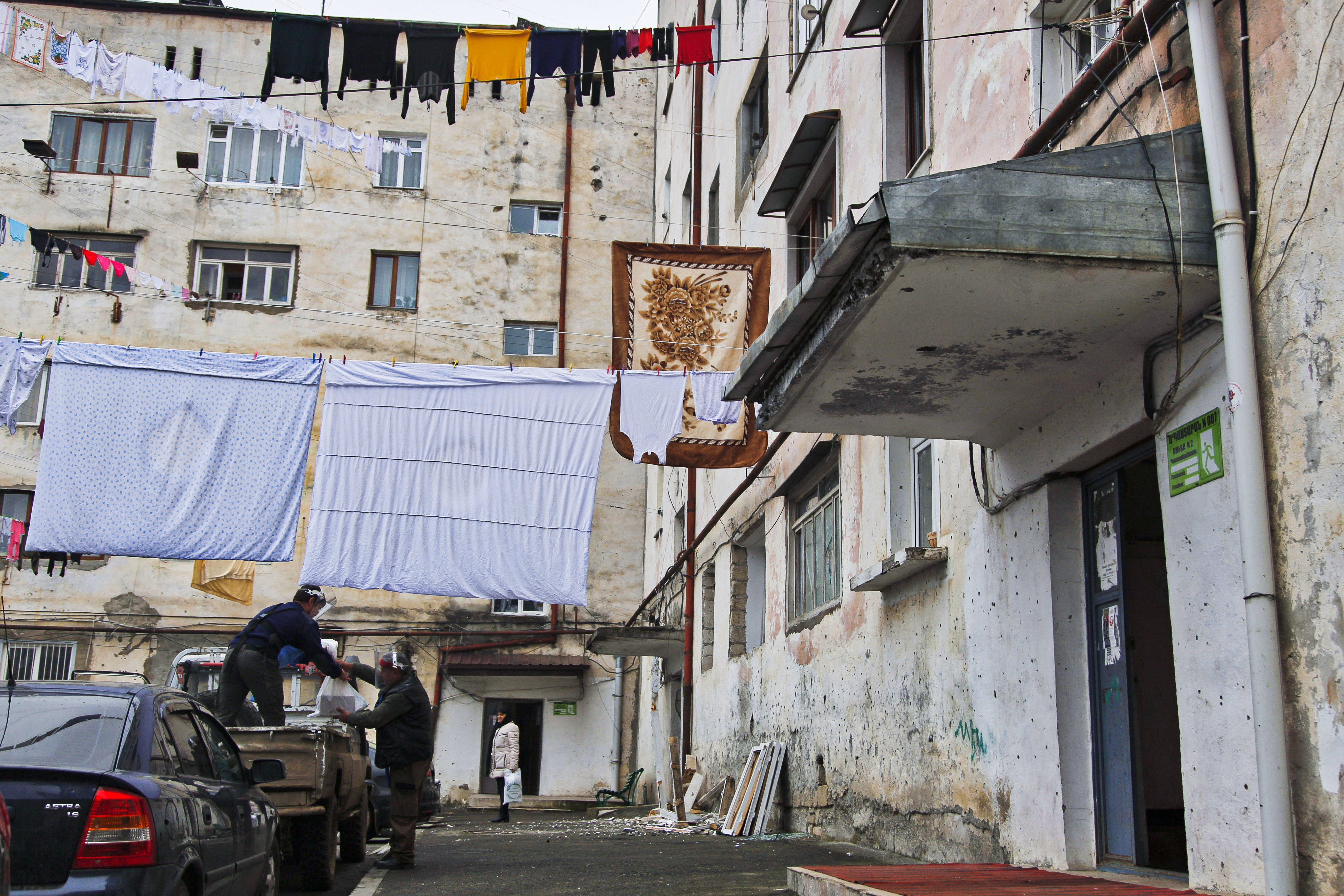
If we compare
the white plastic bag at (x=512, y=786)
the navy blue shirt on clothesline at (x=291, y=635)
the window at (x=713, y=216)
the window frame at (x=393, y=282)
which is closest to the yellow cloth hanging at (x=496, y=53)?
the window at (x=713, y=216)

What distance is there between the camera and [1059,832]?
654cm

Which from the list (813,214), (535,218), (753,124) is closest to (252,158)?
(535,218)

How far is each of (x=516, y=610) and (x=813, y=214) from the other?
15352mm

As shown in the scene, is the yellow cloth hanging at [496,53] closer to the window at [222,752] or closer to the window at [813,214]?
the window at [813,214]

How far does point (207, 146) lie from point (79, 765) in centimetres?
2610

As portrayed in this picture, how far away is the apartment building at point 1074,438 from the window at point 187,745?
3609mm

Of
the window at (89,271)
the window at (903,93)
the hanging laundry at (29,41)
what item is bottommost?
the window at (903,93)

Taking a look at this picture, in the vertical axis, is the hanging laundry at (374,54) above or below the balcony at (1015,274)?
above

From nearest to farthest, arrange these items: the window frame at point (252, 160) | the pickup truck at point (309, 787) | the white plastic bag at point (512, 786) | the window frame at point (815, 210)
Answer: the pickup truck at point (309, 787)
the window frame at point (815, 210)
the white plastic bag at point (512, 786)
the window frame at point (252, 160)

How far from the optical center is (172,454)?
42.5 feet

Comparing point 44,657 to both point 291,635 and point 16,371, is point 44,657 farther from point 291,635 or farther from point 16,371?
point 291,635

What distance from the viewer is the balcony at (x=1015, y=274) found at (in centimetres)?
494

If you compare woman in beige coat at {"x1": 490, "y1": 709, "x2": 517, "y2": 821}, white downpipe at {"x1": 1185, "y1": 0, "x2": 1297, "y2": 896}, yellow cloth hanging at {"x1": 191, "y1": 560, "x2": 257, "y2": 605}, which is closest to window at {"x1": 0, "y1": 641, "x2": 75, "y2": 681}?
yellow cloth hanging at {"x1": 191, "y1": 560, "x2": 257, "y2": 605}

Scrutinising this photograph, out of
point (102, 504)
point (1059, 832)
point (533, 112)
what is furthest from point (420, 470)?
point (533, 112)
